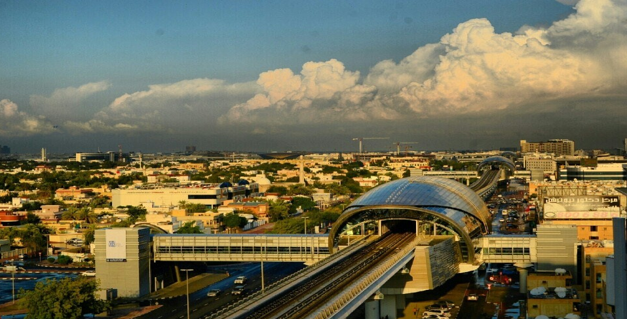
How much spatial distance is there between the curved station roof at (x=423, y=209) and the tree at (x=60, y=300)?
18.0 meters

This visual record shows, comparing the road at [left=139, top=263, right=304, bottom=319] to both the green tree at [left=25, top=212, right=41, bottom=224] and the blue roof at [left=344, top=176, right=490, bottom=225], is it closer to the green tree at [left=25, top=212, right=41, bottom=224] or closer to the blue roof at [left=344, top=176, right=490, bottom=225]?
the blue roof at [left=344, top=176, right=490, bottom=225]

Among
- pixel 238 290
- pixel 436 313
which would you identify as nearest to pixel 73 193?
pixel 238 290

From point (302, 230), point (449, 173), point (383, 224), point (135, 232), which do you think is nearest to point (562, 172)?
point (449, 173)

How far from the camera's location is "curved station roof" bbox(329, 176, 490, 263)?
52906 mm

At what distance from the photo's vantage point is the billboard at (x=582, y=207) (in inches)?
2539

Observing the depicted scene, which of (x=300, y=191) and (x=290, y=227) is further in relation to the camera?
(x=300, y=191)

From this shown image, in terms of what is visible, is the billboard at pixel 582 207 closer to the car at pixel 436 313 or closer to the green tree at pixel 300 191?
the car at pixel 436 313

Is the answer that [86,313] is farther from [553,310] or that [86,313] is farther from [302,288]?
[553,310]

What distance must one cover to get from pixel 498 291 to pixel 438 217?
6.24 m

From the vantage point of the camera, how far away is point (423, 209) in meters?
53.1

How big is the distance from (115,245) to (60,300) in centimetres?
1044

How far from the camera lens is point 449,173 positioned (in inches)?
7200

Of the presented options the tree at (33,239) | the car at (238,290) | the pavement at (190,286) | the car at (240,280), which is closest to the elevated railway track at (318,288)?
the car at (238,290)

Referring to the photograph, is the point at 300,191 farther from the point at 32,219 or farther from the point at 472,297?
the point at 472,297
